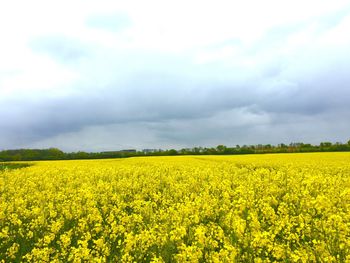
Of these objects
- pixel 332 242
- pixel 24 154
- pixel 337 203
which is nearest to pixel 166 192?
pixel 337 203

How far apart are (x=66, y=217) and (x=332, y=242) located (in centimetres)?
734

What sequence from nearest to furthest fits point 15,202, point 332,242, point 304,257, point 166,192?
point 304,257 → point 332,242 → point 15,202 → point 166,192

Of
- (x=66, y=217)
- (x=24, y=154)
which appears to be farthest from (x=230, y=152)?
(x=66, y=217)

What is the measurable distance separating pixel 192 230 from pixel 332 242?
2.71 meters

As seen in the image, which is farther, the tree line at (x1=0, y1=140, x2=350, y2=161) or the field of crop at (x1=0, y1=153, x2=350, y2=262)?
the tree line at (x1=0, y1=140, x2=350, y2=161)

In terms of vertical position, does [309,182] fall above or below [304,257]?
above

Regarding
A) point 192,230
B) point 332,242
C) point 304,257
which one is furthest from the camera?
point 192,230

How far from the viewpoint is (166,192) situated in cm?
1291

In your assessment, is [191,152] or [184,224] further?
[191,152]

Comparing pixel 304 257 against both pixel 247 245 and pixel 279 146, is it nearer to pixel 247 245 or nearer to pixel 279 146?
pixel 247 245

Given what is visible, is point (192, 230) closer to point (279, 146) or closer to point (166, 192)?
point (166, 192)

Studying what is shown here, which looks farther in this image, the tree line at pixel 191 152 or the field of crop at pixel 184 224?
the tree line at pixel 191 152

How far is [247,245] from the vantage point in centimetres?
596

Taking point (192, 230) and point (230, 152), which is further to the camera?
point (230, 152)
